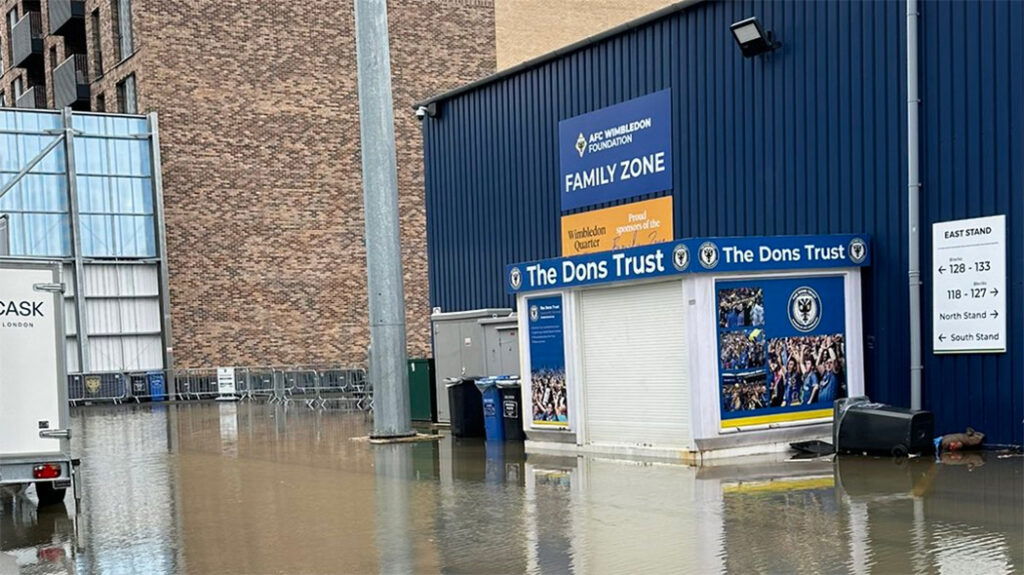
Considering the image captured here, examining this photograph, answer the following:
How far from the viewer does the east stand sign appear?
14391mm

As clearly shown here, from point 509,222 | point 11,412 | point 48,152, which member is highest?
point 48,152

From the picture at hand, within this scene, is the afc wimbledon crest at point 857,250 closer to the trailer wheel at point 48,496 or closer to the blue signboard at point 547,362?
the blue signboard at point 547,362

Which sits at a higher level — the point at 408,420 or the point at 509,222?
the point at 509,222

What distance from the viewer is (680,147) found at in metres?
19.2

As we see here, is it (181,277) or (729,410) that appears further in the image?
(181,277)

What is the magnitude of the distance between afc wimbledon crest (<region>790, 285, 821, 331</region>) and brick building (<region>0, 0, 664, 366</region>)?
28891mm

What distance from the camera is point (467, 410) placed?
20188 millimetres

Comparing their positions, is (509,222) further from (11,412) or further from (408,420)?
(11,412)

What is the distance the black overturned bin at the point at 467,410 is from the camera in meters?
20.2

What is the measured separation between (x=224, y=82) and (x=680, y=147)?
26327mm

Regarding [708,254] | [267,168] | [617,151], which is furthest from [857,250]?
[267,168]

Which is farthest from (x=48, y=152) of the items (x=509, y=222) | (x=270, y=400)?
(x=509, y=222)

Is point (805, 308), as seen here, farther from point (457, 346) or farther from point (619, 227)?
point (457, 346)

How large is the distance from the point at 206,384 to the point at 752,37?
1106 inches
